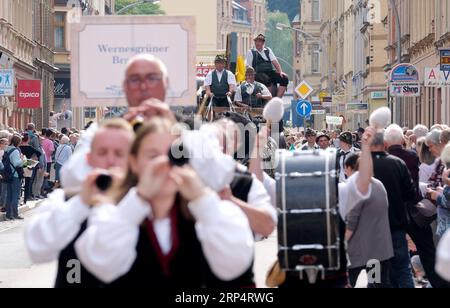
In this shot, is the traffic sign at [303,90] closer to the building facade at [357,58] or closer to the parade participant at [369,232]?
the building facade at [357,58]

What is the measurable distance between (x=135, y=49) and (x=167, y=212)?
4.94 m

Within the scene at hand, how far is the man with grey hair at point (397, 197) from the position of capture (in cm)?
1245

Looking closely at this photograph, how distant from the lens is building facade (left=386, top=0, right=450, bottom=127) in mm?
43188

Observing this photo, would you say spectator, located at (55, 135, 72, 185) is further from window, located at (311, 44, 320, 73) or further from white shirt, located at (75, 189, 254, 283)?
window, located at (311, 44, 320, 73)

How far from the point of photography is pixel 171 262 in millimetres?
6004

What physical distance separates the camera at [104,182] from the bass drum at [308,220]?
2758 millimetres

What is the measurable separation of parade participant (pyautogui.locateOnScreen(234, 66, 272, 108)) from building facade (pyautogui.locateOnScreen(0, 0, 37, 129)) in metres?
27.5

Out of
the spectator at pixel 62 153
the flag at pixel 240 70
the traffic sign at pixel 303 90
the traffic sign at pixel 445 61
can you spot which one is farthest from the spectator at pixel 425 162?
the traffic sign at pixel 303 90

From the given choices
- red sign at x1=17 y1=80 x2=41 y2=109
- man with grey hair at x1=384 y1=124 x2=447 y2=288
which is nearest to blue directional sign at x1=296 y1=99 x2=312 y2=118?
red sign at x1=17 y1=80 x2=41 y2=109

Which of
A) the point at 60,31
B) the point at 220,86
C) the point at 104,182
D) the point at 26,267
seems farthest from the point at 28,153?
the point at 60,31

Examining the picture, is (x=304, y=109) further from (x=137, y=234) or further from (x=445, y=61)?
(x=137, y=234)
